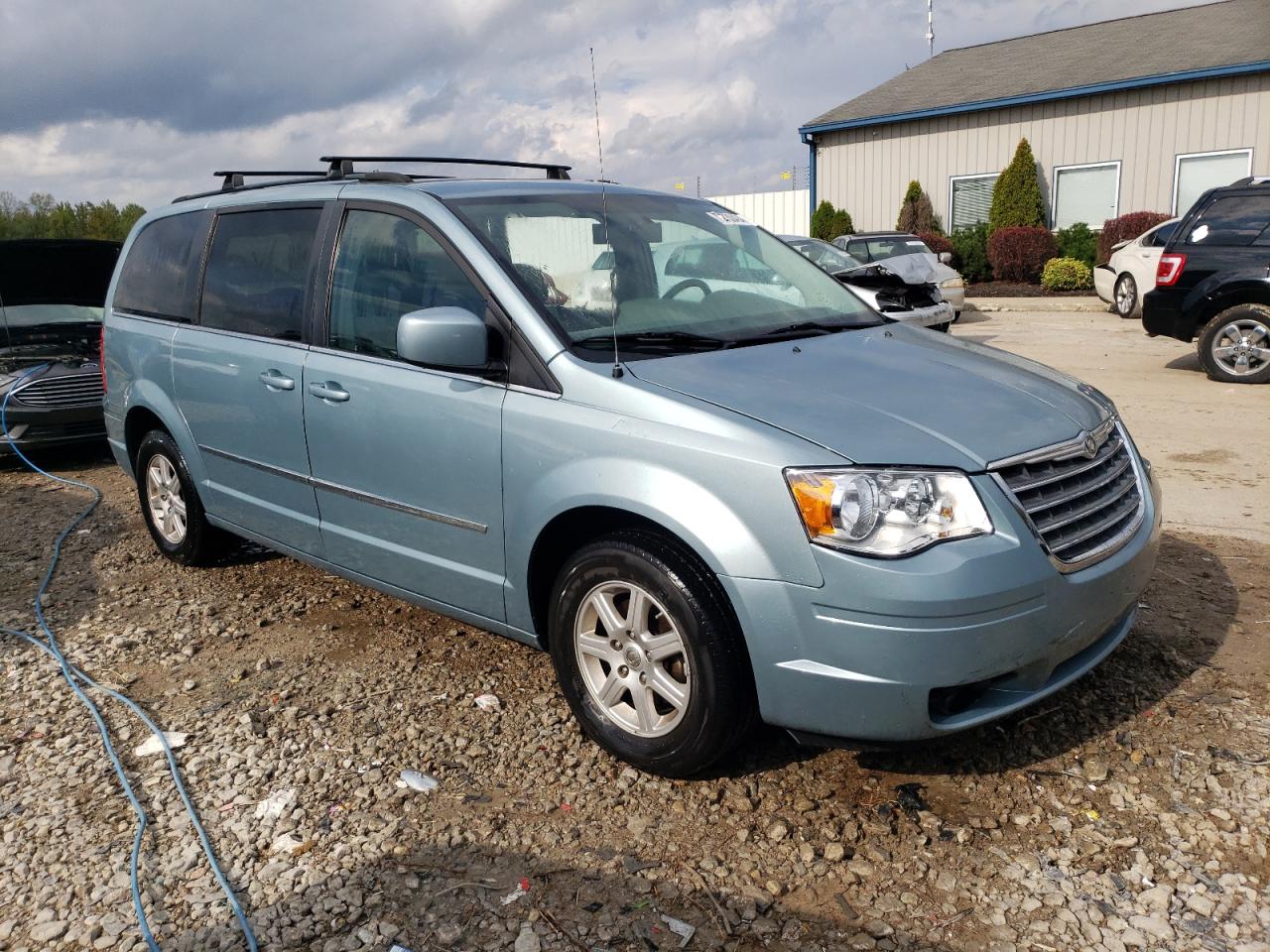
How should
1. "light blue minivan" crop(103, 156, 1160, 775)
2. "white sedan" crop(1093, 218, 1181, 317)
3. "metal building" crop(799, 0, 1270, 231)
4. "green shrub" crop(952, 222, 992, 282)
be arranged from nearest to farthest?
"light blue minivan" crop(103, 156, 1160, 775) → "white sedan" crop(1093, 218, 1181, 317) → "metal building" crop(799, 0, 1270, 231) → "green shrub" crop(952, 222, 992, 282)

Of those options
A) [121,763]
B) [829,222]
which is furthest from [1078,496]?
[829,222]

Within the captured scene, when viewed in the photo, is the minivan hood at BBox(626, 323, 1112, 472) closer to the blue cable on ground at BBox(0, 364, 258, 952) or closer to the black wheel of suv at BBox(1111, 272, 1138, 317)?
the blue cable on ground at BBox(0, 364, 258, 952)

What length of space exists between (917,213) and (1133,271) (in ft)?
29.6

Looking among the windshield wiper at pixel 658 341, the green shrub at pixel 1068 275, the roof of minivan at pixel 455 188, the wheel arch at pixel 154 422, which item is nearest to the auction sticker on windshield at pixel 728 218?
the roof of minivan at pixel 455 188

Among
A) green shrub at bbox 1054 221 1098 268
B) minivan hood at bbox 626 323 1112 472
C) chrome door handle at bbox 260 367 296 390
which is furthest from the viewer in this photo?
green shrub at bbox 1054 221 1098 268

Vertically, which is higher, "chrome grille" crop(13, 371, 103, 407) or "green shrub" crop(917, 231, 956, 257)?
"green shrub" crop(917, 231, 956, 257)

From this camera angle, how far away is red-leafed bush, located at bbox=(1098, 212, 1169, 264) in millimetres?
20156

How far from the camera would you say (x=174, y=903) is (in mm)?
2746

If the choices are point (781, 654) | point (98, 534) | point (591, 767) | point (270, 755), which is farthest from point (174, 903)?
point (98, 534)

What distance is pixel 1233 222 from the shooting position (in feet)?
32.1

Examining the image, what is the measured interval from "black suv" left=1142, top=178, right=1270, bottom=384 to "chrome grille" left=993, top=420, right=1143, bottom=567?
7.65 m

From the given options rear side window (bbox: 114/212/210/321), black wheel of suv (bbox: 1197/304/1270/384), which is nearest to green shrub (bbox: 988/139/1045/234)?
black wheel of suv (bbox: 1197/304/1270/384)

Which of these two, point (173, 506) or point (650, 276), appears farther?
point (173, 506)

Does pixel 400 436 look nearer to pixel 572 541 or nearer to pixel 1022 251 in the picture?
pixel 572 541
